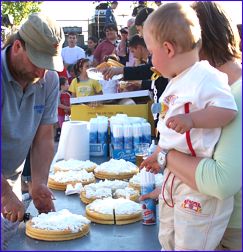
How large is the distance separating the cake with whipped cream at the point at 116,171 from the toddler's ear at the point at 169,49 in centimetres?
123

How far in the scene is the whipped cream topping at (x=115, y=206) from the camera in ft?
5.61

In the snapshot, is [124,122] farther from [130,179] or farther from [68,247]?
[68,247]

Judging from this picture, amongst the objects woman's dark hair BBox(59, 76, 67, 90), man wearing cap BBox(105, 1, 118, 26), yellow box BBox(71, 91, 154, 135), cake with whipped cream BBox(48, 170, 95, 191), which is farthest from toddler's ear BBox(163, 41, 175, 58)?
man wearing cap BBox(105, 1, 118, 26)

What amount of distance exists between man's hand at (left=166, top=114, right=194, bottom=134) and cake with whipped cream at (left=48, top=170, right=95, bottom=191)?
1.17m

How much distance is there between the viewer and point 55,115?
207 centimetres

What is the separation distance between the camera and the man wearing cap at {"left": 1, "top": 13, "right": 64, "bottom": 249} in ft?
5.32

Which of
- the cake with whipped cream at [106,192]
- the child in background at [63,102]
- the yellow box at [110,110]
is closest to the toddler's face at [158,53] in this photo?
the cake with whipped cream at [106,192]

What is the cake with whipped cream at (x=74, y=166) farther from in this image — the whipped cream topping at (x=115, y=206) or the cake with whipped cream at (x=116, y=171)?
the whipped cream topping at (x=115, y=206)

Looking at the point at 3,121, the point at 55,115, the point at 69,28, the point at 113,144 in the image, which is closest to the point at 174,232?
the point at 3,121

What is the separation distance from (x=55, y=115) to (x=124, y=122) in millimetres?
962

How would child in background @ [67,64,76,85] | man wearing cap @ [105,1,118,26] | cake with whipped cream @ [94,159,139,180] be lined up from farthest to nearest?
man wearing cap @ [105,1,118,26]
child in background @ [67,64,76,85]
cake with whipped cream @ [94,159,139,180]

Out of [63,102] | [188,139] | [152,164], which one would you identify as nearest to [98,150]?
[152,164]

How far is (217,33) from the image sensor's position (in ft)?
4.27

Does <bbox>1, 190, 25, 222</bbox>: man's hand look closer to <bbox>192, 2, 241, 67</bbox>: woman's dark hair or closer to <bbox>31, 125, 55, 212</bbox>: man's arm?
<bbox>31, 125, 55, 212</bbox>: man's arm
